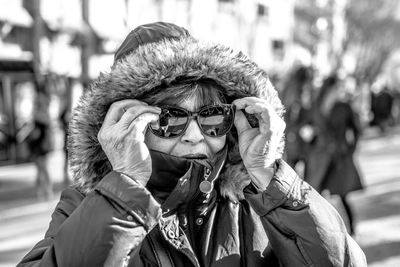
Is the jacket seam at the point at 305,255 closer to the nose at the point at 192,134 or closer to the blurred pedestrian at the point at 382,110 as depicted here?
the nose at the point at 192,134

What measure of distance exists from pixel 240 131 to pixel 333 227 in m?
0.40

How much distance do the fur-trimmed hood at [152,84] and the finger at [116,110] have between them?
70 mm

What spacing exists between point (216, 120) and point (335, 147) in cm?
580

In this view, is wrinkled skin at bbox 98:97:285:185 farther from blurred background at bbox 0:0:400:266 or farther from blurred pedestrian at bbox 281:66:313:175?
blurred pedestrian at bbox 281:66:313:175

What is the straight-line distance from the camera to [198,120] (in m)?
2.02

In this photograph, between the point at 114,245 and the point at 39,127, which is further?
the point at 39,127

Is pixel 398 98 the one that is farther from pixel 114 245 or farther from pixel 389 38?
pixel 114 245

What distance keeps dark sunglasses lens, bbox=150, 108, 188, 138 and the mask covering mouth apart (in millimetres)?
63

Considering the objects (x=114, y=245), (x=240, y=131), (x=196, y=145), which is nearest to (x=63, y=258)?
(x=114, y=245)

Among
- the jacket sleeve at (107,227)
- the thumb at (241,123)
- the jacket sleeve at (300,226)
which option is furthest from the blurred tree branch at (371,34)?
the jacket sleeve at (107,227)

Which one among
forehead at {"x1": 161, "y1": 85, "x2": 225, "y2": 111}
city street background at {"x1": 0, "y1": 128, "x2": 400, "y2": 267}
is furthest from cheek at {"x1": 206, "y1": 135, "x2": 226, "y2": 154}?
city street background at {"x1": 0, "y1": 128, "x2": 400, "y2": 267}

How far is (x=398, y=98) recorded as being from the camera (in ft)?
112

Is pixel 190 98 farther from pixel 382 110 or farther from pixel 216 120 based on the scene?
pixel 382 110

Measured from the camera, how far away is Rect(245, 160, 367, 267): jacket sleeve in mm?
1854
